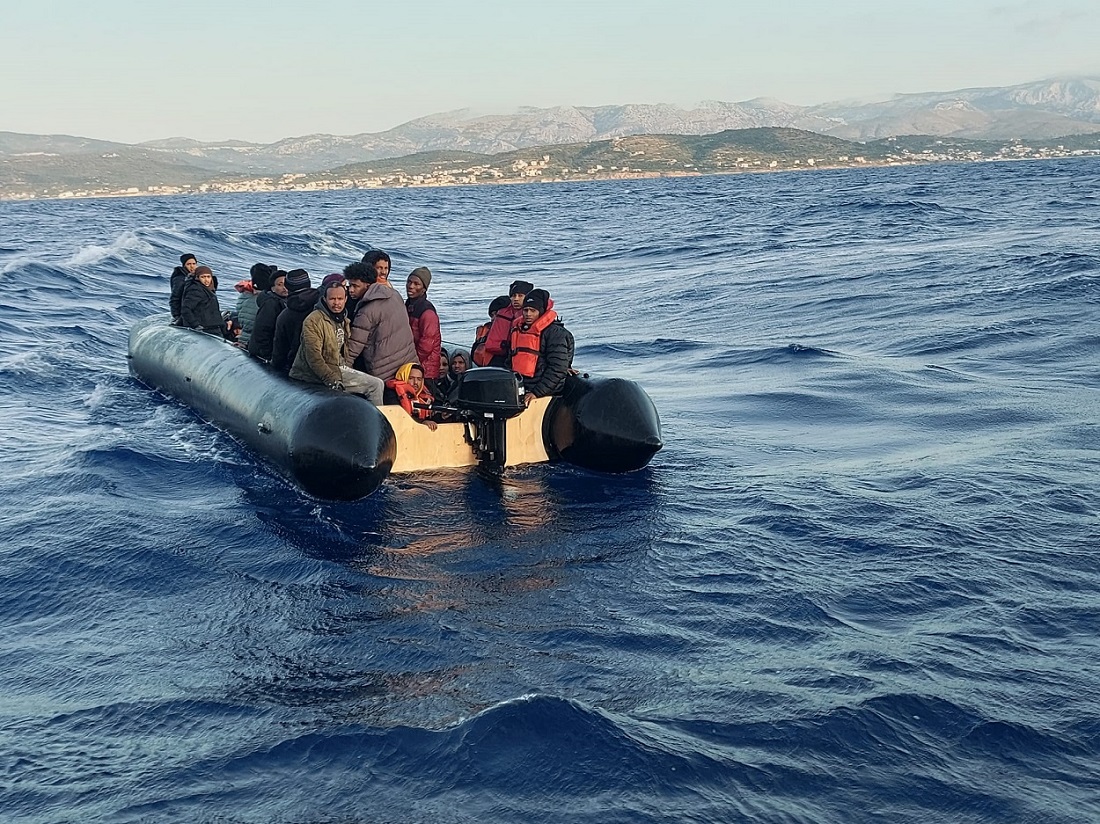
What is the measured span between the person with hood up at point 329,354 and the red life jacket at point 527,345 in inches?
49.7

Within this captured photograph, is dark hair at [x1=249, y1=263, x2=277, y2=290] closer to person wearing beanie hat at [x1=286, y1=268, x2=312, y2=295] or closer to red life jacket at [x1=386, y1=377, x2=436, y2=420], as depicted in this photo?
person wearing beanie hat at [x1=286, y1=268, x2=312, y2=295]

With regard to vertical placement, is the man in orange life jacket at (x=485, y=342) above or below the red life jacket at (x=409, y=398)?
above

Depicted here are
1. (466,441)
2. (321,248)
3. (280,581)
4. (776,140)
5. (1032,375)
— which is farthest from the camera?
(776,140)

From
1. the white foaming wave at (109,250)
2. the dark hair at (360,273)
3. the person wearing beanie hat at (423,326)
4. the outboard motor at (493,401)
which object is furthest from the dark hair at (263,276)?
the white foaming wave at (109,250)

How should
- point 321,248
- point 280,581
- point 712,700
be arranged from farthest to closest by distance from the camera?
point 321,248
point 280,581
point 712,700

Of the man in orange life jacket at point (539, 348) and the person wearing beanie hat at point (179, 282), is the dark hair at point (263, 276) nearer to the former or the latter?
the person wearing beanie hat at point (179, 282)

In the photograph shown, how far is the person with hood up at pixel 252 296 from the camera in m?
13.0

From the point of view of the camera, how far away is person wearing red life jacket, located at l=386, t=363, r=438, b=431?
10633mm

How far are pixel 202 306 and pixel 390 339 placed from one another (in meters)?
4.89

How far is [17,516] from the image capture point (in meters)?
10.1

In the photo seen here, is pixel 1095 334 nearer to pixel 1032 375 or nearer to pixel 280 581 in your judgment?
pixel 1032 375

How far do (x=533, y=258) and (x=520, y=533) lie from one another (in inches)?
1147

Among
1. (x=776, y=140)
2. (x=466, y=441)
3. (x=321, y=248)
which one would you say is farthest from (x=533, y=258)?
(x=776, y=140)

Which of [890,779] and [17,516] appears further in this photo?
[17,516]
